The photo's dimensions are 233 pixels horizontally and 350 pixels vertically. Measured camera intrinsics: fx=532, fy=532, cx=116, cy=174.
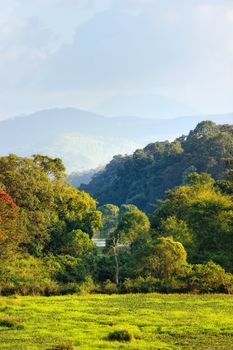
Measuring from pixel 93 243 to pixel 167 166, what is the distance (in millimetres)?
83747

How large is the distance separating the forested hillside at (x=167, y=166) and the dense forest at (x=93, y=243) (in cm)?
4680

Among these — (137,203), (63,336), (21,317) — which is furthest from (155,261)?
Result: (137,203)

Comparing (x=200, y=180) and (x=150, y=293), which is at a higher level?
(x=200, y=180)

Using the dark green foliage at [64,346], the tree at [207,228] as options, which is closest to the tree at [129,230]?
the tree at [207,228]

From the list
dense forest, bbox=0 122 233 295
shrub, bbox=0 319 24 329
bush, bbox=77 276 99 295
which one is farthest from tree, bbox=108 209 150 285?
shrub, bbox=0 319 24 329

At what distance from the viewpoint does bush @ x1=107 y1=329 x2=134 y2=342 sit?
2375cm

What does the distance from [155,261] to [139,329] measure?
1941 centimetres

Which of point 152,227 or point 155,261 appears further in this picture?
point 152,227

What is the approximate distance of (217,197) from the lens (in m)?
55.0

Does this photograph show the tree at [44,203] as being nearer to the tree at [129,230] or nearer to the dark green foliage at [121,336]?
the tree at [129,230]

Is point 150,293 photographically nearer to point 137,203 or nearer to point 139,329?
point 139,329

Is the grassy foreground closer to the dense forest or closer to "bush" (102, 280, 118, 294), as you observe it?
the dense forest

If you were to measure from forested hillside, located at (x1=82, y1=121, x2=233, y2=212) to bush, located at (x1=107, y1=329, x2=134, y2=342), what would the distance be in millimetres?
80018

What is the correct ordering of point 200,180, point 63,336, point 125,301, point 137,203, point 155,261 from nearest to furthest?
point 63,336, point 125,301, point 155,261, point 200,180, point 137,203
